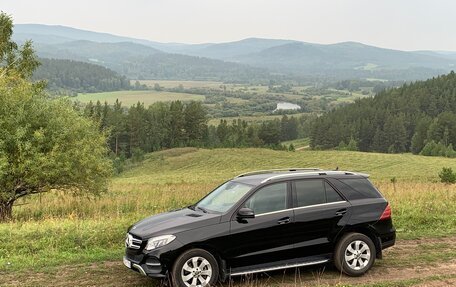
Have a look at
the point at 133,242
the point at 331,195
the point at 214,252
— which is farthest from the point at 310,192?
the point at 133,242

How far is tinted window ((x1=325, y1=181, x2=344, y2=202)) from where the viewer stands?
28.8ft

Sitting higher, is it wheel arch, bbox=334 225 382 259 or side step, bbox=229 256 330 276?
wheel arch, bbox=334 225 382 259

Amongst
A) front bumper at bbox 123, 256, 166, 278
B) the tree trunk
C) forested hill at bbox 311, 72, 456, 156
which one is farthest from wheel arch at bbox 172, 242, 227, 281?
forested hill at bbox 311, 72, 456, 156

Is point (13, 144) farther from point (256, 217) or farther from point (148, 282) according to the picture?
point (256, 217)

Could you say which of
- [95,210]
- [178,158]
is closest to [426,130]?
[178,158]

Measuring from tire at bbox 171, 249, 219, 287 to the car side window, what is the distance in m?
1.18

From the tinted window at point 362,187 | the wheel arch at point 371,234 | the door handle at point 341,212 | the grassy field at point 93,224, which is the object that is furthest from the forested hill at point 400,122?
the door handle at point 341,212

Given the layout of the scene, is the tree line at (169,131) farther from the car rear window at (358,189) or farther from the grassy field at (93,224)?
the car rear window at (358,189)

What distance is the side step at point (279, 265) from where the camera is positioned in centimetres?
789

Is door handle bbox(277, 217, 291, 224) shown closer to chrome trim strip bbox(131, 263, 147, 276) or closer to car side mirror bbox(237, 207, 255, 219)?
car side mirror bbox(237, 207, 255, 219)

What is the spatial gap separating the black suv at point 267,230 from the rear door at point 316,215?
0.02 m

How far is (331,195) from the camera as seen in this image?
880 centimetres

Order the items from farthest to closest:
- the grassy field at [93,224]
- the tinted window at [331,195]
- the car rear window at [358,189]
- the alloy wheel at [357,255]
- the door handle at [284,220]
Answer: the grassy field at [93,224] < the car rear window at [358,189] < the tinted window at [331,195] < the alloy wheel at [357,255] < the door handle at [284,220]

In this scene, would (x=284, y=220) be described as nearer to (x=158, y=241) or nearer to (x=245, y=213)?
(x=245, y=213)
